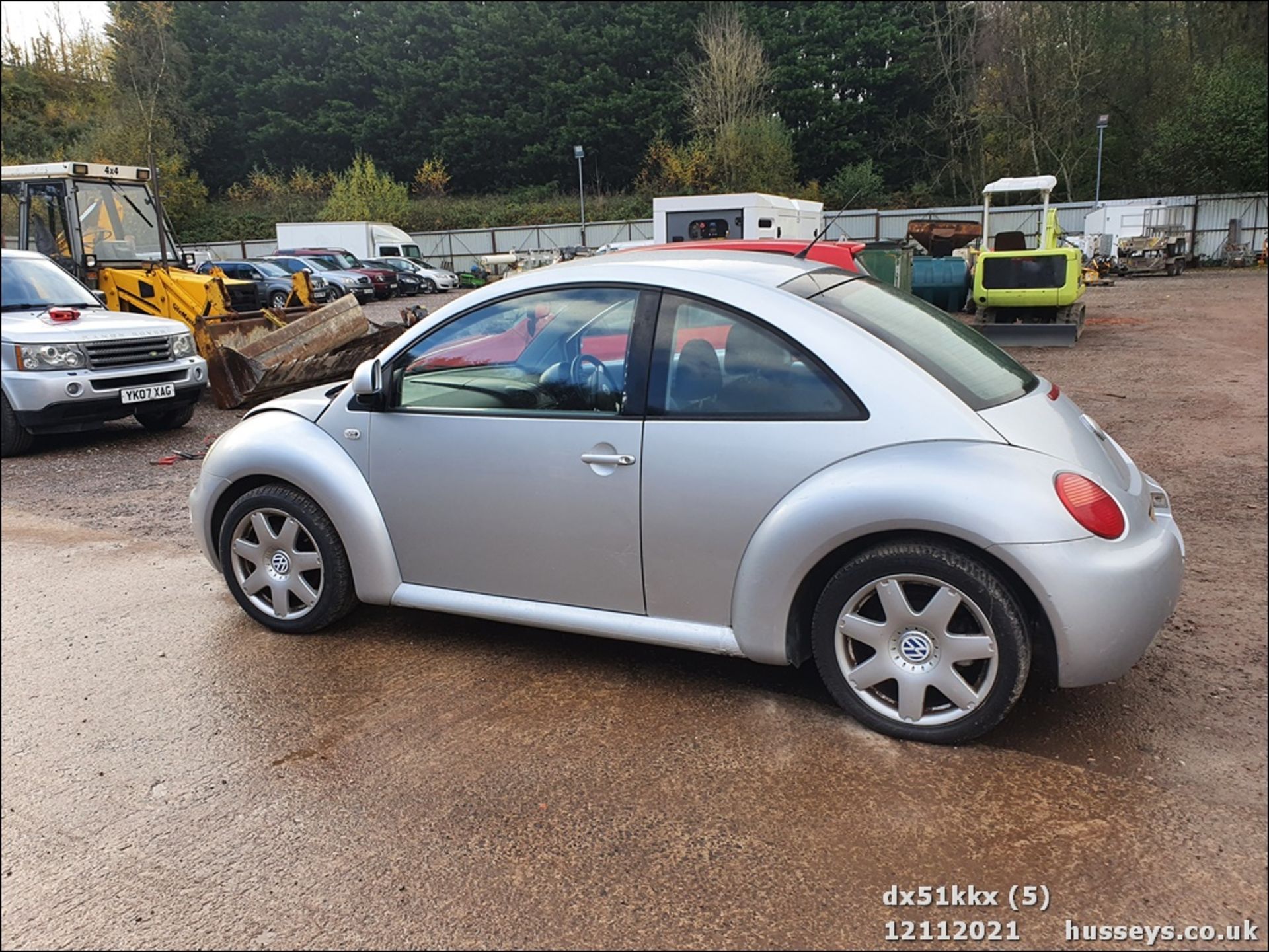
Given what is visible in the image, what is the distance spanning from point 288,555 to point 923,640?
2.70 meters

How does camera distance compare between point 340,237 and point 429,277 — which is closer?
point 429,277

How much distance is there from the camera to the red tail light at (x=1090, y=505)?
2793 mm

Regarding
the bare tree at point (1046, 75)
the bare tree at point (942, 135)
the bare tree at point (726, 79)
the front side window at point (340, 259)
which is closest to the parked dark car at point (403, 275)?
the front side window at point (340, 259)

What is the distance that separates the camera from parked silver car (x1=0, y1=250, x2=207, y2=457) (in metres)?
1.64

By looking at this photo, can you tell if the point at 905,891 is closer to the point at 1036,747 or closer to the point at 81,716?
the point at 1036,747

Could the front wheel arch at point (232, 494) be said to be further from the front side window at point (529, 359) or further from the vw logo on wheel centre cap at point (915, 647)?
the vw logo on wheel centre cap at point (915, 647)

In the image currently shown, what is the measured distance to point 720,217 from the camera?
24.2 metres

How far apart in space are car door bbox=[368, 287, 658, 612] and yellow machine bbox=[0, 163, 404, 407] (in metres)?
7.57

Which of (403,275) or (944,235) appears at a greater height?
(944,235)

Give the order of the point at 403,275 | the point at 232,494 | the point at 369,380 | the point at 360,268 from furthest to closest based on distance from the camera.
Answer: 1. the point at 403,275
2. the point at 360,268
3. the point at 232,494
4. the point at 369,380

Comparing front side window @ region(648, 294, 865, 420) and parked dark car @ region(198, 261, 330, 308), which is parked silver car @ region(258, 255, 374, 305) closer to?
parked dark car @ region(198, 261, 330, 308)

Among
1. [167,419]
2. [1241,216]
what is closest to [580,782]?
[1241,216]

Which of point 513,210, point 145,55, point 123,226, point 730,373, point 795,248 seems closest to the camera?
point 145,55

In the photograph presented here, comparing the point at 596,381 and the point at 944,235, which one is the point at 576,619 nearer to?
the point at 596,381
